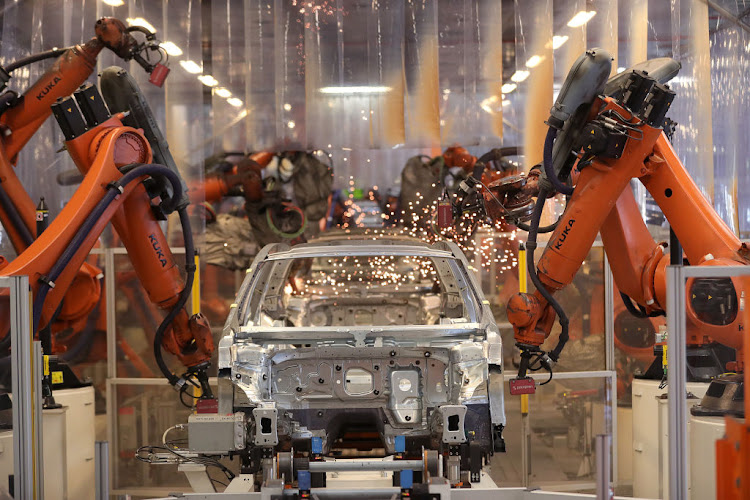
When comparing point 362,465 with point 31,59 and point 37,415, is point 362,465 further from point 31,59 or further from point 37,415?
point 31,59

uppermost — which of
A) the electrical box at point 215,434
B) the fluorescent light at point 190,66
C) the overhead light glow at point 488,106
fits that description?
the fluorescent light at point 190,66

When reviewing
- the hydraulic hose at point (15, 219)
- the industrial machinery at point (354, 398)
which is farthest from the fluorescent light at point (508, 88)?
the hydraulic hose at point (15, 219)

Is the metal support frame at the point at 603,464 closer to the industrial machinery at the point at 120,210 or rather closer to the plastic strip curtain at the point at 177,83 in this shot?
the industrial machinery at the point at 120,210

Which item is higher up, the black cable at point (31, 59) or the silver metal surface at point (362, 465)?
the black cable at point (31, 59)

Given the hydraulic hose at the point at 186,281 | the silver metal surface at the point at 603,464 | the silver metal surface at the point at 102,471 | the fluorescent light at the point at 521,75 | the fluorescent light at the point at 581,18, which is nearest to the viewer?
the silver metal surface at the point at 603,464

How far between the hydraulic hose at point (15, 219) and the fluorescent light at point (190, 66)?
2.26 m

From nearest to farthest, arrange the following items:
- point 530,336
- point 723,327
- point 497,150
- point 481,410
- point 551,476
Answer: point 723,327
point 481,410
point 530,336
point 551,476
point 497,150

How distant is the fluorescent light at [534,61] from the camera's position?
281 inches

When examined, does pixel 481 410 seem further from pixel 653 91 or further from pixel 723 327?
pixel 653 91

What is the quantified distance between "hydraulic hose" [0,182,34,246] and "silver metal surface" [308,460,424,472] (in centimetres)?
260

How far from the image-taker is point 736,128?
286 inches

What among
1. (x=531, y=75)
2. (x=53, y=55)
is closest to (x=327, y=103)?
(x=531, y=75)

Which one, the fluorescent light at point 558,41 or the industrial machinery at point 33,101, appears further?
the fluorescent light at point 558,41

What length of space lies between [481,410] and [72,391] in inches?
112
